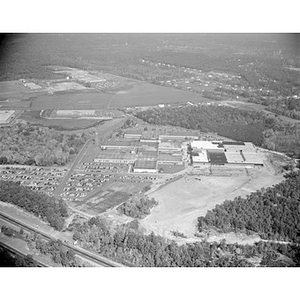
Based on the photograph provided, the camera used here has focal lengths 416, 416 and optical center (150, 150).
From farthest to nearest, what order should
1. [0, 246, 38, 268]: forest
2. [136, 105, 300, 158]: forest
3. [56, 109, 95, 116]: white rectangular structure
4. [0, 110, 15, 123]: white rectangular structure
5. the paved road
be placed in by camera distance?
[56, 109, 95, 116]: white rectangular structure → [0, 110, 15, 123]: white rectangular structure → [136, 105, 300, 158]: forest → the paved road → [0, 246, 38, 268]: forest

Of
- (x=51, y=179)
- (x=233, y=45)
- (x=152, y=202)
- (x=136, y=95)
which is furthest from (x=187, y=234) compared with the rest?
(x=233, y=45)

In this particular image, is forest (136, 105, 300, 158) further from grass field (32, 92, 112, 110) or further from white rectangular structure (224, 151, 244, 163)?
grass field (32, 92, 112, 110)

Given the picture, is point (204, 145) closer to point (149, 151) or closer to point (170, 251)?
point (149, 151)

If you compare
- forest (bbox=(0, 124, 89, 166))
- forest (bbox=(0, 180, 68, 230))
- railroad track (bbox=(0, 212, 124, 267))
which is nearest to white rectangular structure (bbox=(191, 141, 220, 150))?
forest (bbox=(0, 124, 89, 166))

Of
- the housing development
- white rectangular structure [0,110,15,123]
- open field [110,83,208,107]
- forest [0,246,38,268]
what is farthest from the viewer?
open field [110,83,208,107]

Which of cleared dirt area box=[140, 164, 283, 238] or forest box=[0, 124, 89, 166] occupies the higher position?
forest box=[0, 124, 89, 166]

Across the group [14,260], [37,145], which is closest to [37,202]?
[14,260]
